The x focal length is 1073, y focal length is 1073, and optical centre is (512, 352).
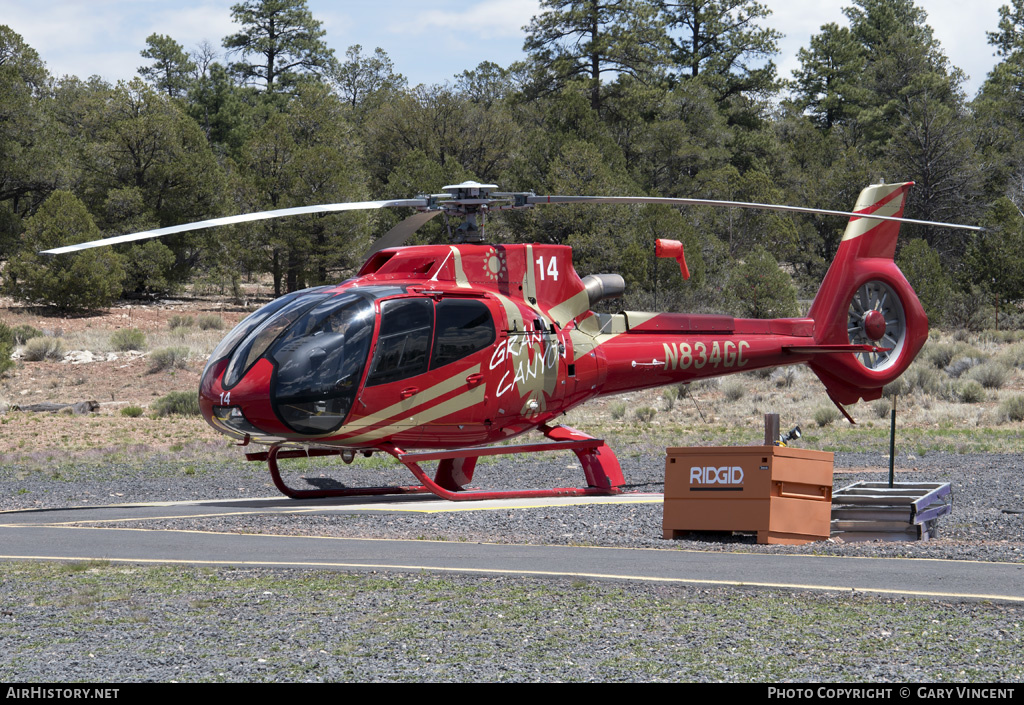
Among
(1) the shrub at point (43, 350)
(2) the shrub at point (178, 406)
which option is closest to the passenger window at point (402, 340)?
(2) the shrub at point (178, 406)

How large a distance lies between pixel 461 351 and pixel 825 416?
1704 centimetres

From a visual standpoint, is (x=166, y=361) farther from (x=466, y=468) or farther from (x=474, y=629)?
(x=474, y=629)

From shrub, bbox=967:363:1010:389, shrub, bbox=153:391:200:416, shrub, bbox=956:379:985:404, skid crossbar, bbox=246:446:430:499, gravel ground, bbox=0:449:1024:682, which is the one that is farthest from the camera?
shrub, bbox=967:363:1010:389

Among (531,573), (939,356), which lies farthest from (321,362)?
(939,356)

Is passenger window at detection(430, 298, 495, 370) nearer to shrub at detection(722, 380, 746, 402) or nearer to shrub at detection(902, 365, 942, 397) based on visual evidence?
shrub at detection(722, 380, 746, 402)

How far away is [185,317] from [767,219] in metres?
27.7

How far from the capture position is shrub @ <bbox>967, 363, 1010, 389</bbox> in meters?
32.1

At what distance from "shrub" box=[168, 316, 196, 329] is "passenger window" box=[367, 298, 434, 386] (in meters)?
34.4

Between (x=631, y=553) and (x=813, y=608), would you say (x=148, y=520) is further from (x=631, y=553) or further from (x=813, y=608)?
(x=813, y=608)

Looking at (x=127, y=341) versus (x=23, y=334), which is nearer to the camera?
(x=127, y=341)

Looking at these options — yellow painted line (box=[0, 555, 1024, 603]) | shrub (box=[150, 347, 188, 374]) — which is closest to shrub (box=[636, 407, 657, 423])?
shrub (box=[150, 347, 188, 374])

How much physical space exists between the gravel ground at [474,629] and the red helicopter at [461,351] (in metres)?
3.55

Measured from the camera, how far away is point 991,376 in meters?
32.2
